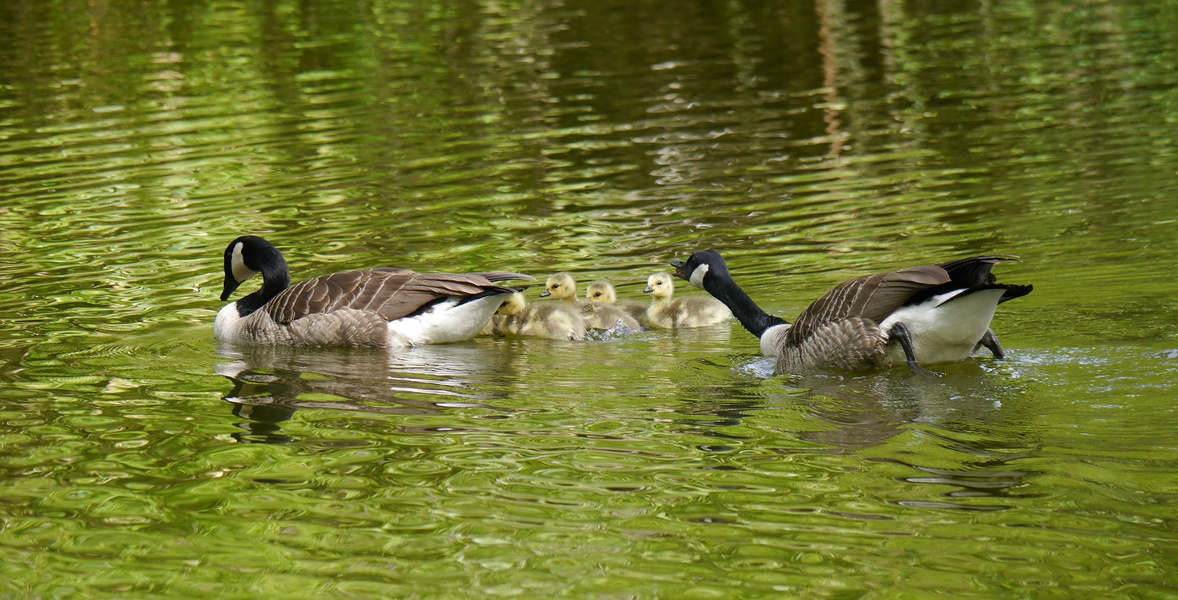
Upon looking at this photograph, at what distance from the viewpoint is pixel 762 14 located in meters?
35.0

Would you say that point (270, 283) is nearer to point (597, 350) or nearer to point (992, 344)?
point (597, 350)

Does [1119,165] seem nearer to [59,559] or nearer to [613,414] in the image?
[613,414]

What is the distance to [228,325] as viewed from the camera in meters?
10.7

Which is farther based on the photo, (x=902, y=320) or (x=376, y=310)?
(x=376, y=310)

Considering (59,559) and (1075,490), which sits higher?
(59,559)

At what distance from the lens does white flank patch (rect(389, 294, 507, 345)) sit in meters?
10.2

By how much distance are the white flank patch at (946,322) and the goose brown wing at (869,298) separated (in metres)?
0.10

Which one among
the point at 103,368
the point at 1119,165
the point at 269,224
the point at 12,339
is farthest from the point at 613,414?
the point at 1119,165

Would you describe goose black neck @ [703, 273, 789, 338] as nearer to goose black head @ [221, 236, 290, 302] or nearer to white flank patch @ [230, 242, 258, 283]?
goose black head @ [221, 236, 290, 302]

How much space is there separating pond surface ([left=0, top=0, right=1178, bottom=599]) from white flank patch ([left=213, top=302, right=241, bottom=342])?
208 mm

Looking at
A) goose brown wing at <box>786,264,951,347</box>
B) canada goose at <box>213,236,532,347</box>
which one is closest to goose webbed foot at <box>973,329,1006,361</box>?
goose brown wing at <box>786,264,951,347</box>

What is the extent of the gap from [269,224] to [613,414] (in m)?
8.69

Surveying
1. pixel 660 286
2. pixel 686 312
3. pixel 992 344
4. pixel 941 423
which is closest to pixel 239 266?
pixel 660 286

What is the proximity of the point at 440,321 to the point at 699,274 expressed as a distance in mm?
2111
